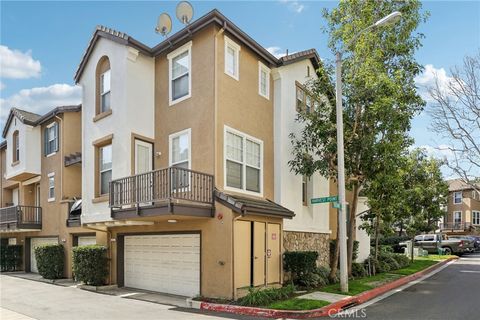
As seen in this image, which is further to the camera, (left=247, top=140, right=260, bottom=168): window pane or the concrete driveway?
(left=247, top=140, right=260, bottom=168): window pane

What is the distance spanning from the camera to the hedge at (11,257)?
24.2 metres

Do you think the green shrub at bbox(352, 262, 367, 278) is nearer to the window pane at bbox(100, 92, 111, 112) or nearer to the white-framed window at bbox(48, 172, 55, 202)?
the window pane at bbox(100, 92, 111, 112)

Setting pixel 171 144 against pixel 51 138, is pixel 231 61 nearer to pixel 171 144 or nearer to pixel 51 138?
pixel 171 144

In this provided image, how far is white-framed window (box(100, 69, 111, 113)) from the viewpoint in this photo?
54.4 ft

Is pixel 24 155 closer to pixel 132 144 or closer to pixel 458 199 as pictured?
pixel 132 144

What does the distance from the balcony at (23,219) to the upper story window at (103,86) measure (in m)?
9.35

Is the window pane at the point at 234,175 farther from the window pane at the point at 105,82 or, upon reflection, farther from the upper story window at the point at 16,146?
the upper story window at the point at 16,146

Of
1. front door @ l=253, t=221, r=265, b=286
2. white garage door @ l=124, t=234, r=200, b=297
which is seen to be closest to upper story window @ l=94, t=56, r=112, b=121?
white garage door @ l=124, t=234, r=200, b=297

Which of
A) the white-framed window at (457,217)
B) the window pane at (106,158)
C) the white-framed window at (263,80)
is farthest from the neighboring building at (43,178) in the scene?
the white-framed window at (457,217)

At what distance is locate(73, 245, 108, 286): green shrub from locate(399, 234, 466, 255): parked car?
27.3 meters

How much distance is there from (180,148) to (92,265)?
590 centimetres

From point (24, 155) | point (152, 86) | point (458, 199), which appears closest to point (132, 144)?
point (152, 86)

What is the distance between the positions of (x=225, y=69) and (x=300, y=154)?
4646mm

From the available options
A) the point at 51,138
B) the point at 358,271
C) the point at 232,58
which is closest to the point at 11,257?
the point at 51,138
